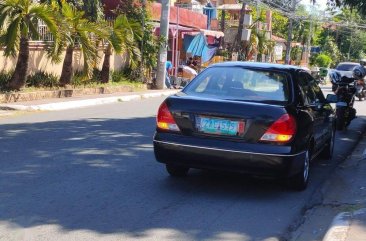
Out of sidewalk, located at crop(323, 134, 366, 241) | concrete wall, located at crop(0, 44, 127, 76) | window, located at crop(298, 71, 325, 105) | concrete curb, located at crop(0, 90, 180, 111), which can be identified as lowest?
concrete curb, located at crop(0, 90, 180, 111)

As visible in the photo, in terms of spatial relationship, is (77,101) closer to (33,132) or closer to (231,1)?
(33,132)

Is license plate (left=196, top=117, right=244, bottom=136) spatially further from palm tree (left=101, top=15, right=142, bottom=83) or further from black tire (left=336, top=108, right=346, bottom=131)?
palm tree (left=101, top=15, right=142, bottom=83)

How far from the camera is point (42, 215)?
5.43m

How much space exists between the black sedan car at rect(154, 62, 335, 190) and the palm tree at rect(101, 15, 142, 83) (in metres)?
12.8

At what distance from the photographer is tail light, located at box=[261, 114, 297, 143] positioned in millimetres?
6062

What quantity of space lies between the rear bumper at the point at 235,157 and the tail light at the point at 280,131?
9 centimetres

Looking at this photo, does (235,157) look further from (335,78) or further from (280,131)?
(335,78)

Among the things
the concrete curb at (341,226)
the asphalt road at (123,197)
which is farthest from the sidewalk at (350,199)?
the asphalt road at (123,197)

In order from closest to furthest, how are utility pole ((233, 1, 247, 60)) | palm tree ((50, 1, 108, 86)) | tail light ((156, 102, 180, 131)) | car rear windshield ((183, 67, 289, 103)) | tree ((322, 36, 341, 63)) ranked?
tail light ((156, 102, 180, 131)) → car rear windshield ((183, 67, 289, 103)) → palm tree ((50, 1, 108, 86)) → utility pole ((233, 1, 247, 60)) → tree ((322, 36, 341, 63))

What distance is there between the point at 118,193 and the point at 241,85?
6.62ft

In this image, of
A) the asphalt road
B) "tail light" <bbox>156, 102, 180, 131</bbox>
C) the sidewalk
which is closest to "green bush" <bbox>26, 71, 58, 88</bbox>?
the asphalt road

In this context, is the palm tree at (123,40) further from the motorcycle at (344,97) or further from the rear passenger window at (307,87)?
the rear passenger window at (307,87)

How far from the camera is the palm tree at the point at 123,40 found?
19.7 m

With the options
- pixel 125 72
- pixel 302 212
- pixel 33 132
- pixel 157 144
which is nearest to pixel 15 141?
pixel 33 132
